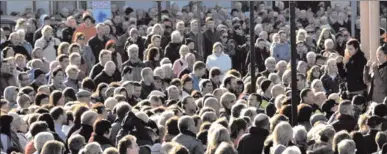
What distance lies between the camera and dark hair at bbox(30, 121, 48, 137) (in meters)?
13.6

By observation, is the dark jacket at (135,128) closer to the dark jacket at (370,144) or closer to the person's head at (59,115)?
the person's head at (59,115)

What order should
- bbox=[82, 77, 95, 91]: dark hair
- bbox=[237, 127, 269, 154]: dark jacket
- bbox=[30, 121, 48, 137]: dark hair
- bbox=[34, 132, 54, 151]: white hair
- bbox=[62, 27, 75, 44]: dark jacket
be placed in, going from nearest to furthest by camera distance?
bbox=[34, 132, 54, 151]: white hair, bbox=[237, 127, 269, 154]: dark jacket, bbox=[30, 121, 48, 137]: dark hair, bbox=[82, 77, 95, 91]: dark hair, bbox=[62, 27, 75, 44]: dark jacket

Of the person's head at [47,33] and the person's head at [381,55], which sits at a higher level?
the person's head at [47,33]

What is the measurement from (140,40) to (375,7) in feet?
23.6

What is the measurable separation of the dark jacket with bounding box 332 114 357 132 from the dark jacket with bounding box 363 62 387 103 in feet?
11.5

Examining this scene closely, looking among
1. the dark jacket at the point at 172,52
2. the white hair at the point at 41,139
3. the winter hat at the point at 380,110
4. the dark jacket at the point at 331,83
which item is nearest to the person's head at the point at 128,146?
the white hair at the point at 41,139

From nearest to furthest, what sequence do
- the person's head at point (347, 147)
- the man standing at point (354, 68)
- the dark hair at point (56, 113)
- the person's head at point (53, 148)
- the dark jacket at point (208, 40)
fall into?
the person's head at point (53, 148), the person's head at point (347, 147), the dark hair at point (56, 113), the man standing at point (354, 68), the dark jacket at point (208, 40)

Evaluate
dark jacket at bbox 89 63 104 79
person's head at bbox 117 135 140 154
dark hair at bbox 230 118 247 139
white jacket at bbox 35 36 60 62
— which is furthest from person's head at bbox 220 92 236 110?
white jacket at bbox 35 36 60 62

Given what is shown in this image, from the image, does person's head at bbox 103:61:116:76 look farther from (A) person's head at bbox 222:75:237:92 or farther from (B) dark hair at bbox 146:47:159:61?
(A) person's head at bbox 222:75:237:92

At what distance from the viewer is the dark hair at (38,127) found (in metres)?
13.6

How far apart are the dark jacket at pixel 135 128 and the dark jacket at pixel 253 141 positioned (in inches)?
39.3

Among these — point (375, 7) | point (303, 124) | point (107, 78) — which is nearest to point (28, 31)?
point (107, 78)

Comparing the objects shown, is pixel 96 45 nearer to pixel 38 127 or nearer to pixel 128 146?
pixel 38 127

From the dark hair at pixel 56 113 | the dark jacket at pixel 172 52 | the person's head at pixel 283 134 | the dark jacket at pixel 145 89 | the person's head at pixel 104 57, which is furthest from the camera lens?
the dark jacket at pixel 172 52
